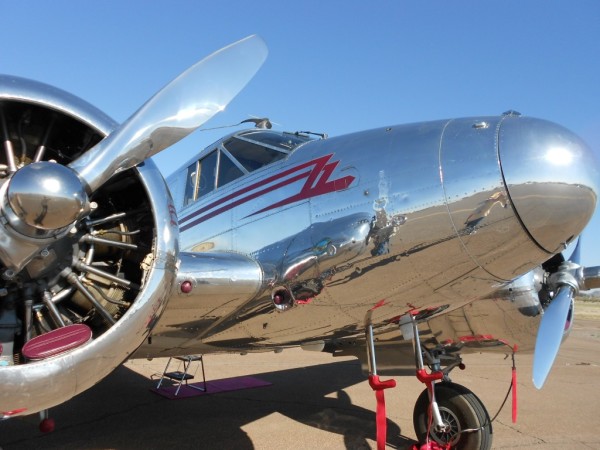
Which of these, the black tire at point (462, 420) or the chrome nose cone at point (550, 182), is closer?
the chrome nose cone at point (550, 182)

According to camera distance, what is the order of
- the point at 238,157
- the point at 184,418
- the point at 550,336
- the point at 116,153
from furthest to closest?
the point at 184,418 → the point at 238,157 → the point at 550,336 → the point at 116,153

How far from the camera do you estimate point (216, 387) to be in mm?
10594

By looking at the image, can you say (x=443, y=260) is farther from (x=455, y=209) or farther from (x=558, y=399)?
(x=558, y=399)

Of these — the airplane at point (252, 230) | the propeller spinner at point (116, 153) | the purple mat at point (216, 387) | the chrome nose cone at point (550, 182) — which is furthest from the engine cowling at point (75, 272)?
the purple mat at point (216, 387)

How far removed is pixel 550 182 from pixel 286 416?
233 inches

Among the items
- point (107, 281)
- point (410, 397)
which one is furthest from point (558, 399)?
point (107, 281)

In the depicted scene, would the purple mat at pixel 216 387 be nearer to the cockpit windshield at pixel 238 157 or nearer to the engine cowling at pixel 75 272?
the cockpit windshield at pixel 238 157

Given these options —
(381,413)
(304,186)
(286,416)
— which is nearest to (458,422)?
(381,413)

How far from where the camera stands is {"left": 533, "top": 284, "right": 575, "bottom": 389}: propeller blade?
5.02m

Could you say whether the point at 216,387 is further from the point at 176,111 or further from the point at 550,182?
the point at 550,182

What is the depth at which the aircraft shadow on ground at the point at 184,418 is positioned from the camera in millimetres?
6445

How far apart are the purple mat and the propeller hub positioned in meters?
7.36

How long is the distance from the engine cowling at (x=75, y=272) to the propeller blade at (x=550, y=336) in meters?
3.76

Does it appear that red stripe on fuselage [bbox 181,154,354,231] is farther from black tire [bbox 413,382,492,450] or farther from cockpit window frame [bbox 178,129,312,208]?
black tire [bbox 413,382,492,450]
